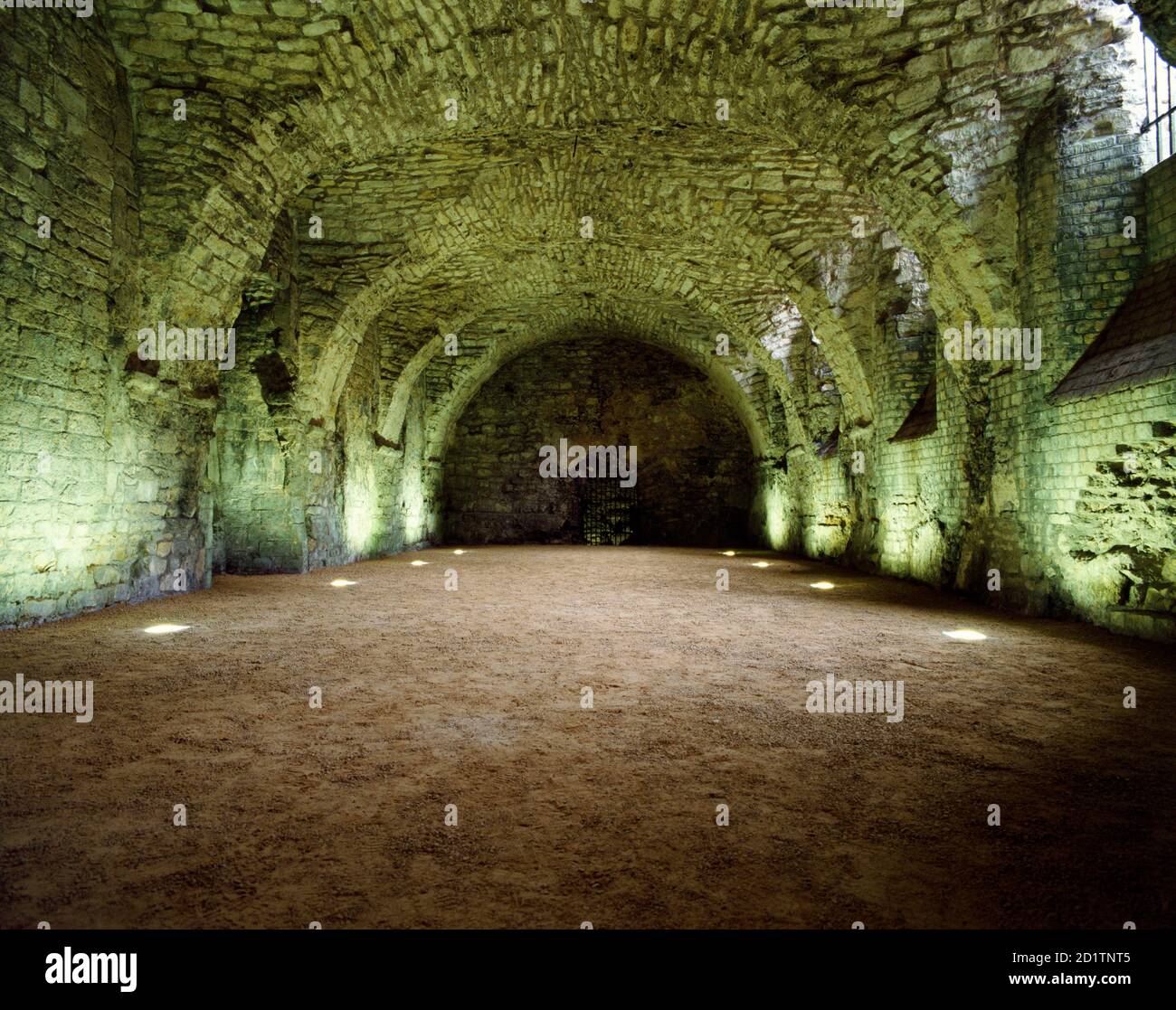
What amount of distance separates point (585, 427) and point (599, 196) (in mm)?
7838

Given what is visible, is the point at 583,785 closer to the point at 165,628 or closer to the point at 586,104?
the point at 165,628

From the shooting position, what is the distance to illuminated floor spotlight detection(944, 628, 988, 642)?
4.29 metres

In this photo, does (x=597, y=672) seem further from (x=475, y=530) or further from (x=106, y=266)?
(x=475, y=530)

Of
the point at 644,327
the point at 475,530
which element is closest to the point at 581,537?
the point at 475,530

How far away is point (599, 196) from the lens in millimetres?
7953

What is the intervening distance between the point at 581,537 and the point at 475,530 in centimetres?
243

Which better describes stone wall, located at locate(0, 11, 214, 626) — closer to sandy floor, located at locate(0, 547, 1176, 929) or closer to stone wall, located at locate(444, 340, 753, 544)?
sandy floor, located at locate(0, 547, 1176, 929)

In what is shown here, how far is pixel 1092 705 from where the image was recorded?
286 cm

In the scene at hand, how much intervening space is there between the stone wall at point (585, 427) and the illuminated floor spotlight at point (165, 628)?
1077 centimetres

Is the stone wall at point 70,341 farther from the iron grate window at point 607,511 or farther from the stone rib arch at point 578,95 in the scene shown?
the iron grate window at point 607,511

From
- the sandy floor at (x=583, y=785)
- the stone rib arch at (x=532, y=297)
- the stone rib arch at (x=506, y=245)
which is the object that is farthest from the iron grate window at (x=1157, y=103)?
the stone rib arch at (x=532, y=297)

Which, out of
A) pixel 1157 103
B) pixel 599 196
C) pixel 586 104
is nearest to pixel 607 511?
pixel 599 196

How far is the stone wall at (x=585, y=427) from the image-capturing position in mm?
15422

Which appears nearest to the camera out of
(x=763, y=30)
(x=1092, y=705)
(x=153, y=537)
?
(x=1092, y=705)
